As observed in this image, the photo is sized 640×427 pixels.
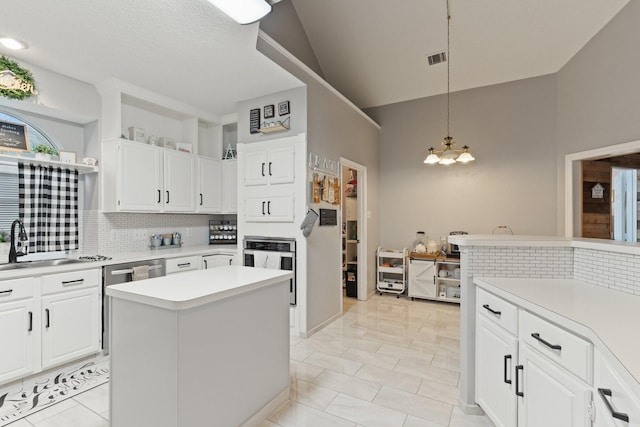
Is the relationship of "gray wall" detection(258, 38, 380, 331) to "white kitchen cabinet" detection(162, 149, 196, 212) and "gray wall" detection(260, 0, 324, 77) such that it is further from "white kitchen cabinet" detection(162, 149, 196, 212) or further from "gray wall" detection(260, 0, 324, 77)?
"white kitchen cabinet" detection(162, 149, 196, 212)

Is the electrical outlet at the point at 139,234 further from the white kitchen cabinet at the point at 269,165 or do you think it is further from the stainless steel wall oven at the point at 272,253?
the white kitchen cabinet at the point at 269,165

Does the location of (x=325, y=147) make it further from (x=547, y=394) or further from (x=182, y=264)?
(x=547, y=394)

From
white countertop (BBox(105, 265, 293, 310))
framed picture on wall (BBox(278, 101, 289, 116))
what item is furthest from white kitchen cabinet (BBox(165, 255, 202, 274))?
framed picture on wall (BBox(278, 101, 289, 116))

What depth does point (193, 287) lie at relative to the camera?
1.78m

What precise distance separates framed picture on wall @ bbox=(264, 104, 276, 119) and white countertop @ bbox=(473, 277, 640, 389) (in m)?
2.81

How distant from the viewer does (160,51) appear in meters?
2.74

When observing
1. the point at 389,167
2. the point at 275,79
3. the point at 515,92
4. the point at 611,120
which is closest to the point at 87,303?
the point at 275,79

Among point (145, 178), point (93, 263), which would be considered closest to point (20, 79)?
point (145, 178)

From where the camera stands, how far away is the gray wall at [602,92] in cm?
320

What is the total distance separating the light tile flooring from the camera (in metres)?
2.08

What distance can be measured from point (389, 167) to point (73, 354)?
16.3ft

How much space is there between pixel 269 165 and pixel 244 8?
Result: 5.90 ft

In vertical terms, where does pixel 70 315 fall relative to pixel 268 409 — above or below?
above

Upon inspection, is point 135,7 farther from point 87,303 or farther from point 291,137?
point 87,303
